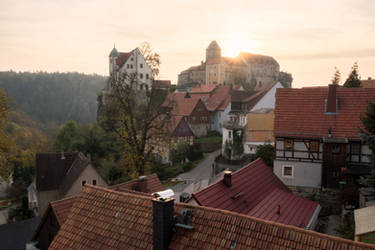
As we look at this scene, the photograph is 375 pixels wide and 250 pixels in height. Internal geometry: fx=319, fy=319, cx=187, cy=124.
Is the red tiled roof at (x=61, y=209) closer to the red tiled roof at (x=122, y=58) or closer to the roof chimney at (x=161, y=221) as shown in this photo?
the roof chimney at (x=161, y=221)

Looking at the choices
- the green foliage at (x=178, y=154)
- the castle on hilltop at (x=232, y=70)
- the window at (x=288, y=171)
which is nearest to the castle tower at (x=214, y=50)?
the castle on hilltop at (x=232, y=70)

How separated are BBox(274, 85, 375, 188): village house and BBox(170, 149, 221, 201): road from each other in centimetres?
921

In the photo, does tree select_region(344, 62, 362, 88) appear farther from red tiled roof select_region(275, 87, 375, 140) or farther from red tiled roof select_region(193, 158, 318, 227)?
red tiled roof select_region(193, 158, 318, 227)

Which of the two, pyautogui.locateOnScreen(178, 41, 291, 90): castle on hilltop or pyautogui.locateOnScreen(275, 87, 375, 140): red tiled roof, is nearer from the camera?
pyautogui.locateOnScreen(275, 87, 375, 140): red tiled roof

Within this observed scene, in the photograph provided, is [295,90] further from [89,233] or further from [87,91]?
[87,91]

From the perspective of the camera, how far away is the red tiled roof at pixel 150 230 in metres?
7.86

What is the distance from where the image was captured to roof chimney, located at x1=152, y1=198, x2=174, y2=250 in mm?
8702

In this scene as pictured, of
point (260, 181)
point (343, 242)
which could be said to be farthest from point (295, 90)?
point (343, 242)

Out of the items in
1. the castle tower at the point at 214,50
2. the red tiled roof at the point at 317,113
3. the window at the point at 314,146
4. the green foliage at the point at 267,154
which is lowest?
the green foliage at the point at 267,154

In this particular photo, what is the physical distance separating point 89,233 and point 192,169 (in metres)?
26.7

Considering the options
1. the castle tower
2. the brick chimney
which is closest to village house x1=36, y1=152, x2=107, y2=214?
the brick chimney

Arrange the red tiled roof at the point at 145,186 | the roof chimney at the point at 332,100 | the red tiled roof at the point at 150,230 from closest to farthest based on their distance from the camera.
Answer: the red tiled roof at the point at 150,230 < the red tiled roof at the point at 145,186 < the roof chimney at the point at 332,100

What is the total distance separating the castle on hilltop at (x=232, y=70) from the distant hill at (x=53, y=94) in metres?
35.4

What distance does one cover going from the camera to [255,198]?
14562mm
